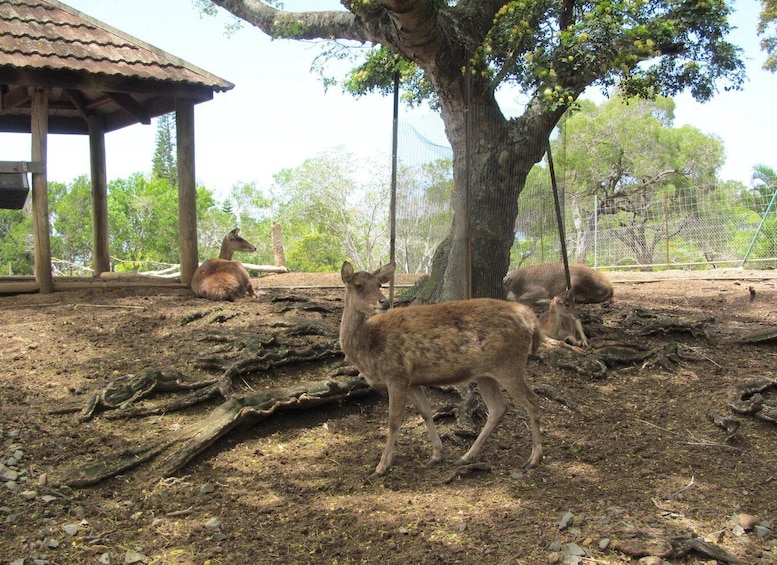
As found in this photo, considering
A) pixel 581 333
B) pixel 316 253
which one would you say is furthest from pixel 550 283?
pixel 316 253

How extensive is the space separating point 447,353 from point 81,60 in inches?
270

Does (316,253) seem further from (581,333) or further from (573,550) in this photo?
(573,550)

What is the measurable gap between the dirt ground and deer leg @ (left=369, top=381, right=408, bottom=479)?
0.12m

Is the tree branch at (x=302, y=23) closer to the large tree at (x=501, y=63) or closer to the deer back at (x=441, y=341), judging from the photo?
the large tree at (x=501, y=63)

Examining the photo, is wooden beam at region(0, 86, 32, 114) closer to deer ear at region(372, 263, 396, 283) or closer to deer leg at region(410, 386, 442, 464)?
deer ear at region(372, 263, 396, 283)

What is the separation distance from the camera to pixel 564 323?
29.1ft

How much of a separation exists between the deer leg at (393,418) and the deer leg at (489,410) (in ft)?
1.75

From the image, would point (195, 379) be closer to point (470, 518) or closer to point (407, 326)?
point (407, 326)

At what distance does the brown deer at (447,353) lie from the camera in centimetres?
523

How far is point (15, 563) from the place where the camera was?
11.9 ft

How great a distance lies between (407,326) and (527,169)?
408cm

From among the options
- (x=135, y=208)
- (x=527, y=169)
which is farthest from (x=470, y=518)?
(x=135, y=208)

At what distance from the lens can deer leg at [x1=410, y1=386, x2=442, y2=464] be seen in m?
5.28

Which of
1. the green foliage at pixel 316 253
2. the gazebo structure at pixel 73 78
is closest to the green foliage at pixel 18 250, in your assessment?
the green foliage at pixel 316 253
